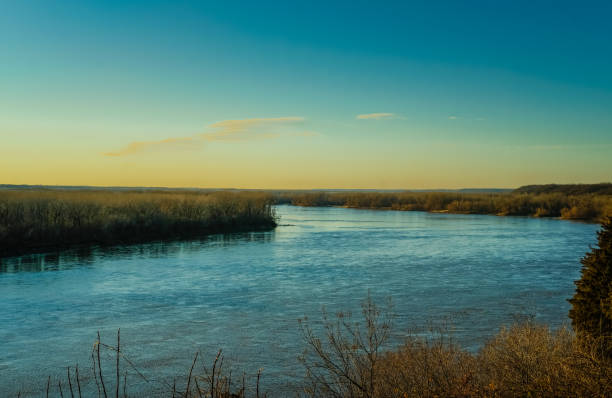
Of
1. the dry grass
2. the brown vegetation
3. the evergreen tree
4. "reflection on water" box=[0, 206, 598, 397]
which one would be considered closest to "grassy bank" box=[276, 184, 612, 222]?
the brown vegetation

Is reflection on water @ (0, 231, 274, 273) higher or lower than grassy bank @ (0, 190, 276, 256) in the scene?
lower

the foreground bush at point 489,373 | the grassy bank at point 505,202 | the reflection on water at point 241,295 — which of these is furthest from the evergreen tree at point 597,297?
the grassy bank at point 505,202

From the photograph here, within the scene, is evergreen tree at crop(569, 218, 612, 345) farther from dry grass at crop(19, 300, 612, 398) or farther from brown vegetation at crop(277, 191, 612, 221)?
brown vegetation at crop(277, 191, 612, 221)

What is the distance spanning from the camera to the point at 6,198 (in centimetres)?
2195

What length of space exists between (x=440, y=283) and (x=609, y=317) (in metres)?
7.39

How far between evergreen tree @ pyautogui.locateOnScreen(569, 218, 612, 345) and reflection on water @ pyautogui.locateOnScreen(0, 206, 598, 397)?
1.78 m

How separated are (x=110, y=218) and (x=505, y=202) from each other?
40204mm

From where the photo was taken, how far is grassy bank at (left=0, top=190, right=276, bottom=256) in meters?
20.3

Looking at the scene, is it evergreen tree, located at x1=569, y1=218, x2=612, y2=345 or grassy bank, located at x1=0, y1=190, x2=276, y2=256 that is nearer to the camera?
evergreen tree, located at x1=569, y1=218, x2=612, y2=345

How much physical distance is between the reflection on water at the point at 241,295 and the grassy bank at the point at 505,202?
25.3 metres

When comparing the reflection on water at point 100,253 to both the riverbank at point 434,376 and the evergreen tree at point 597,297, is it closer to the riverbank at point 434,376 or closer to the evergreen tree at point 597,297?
the riverbank at point 434,376

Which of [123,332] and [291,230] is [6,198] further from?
[123,332]

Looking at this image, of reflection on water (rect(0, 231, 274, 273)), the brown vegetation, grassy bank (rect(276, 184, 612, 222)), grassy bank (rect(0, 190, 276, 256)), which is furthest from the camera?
grassy bank (rect(276, 184, 612, 222))

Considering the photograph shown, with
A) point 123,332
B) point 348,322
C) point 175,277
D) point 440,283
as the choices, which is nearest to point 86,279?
point 175,277
